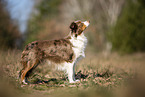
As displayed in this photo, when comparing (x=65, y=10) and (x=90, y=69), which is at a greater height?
(x=65, y=10)

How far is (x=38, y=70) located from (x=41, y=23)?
24.3m

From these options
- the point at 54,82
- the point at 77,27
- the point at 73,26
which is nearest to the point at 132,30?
the point at 77,27

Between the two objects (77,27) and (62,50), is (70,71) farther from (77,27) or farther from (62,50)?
(77,27)

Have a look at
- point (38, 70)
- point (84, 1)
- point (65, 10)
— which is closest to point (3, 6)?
point (38, 70)

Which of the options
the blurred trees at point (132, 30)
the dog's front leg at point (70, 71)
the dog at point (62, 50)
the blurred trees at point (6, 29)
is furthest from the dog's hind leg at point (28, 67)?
the blurred trees at point (132, 30)

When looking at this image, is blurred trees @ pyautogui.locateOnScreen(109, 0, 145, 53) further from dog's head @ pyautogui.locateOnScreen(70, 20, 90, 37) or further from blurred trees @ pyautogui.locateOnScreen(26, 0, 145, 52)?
dog's head @ pyautogui.locateOnScreen(70, 20, 90, 37)

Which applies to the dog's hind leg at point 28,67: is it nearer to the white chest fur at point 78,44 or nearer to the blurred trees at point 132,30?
the white chest fur at point 78,44

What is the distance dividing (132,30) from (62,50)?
50.0 feet

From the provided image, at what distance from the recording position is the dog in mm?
5645

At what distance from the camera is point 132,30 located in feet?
63.4

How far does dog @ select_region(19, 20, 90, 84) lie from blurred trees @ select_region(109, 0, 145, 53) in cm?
1460

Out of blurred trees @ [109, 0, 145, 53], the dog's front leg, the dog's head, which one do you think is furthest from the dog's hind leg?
blurred trees @ [109, 0, 145, 53]

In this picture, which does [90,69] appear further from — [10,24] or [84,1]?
[84,1]

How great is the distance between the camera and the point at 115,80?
6227mm
